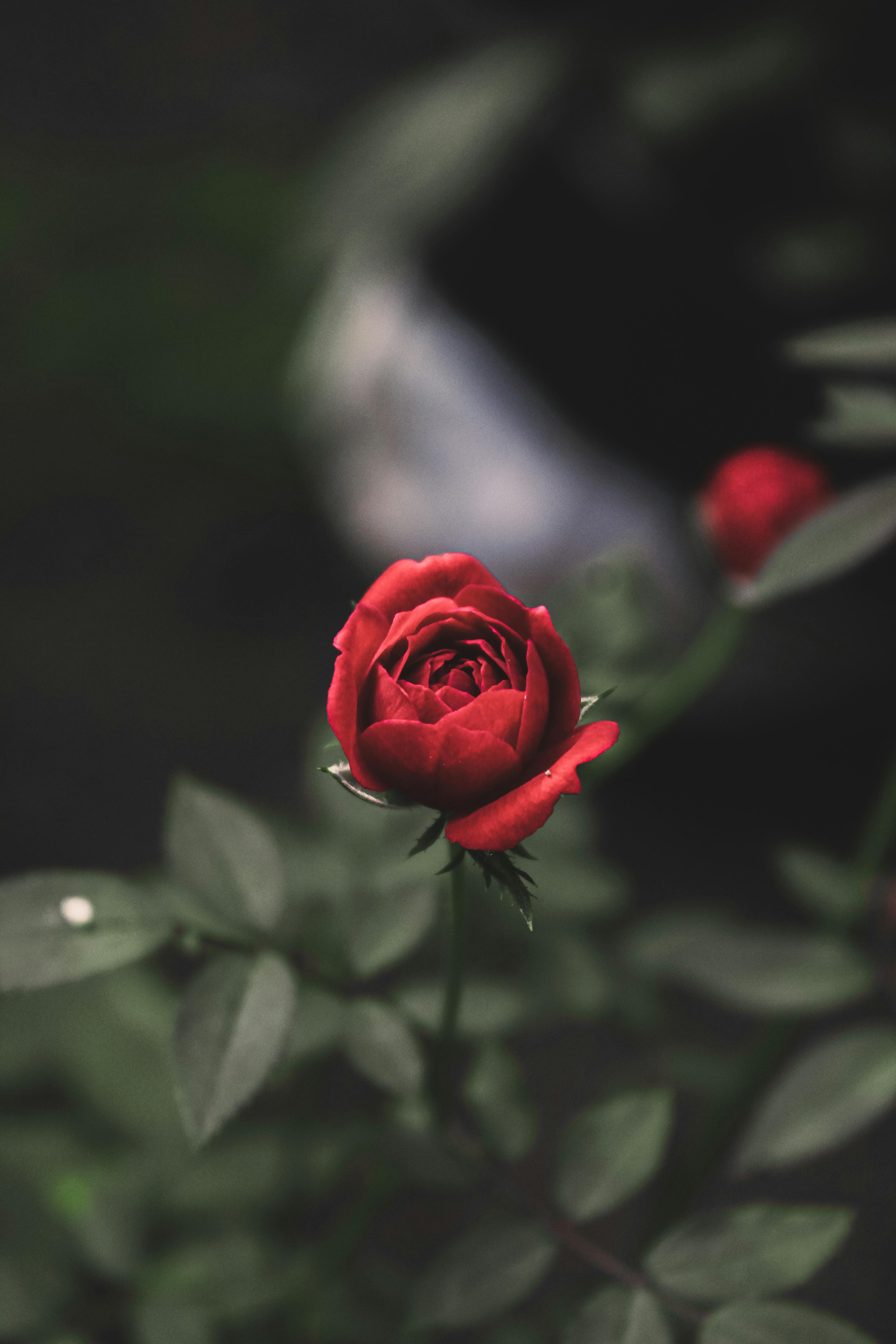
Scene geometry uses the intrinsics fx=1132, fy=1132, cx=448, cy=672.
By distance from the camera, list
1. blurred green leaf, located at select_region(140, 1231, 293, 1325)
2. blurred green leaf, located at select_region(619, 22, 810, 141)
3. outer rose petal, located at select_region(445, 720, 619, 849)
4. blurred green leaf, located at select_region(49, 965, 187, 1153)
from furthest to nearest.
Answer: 1. blurred green leaf, located at select_region(619, 22, 810, 141)
2. blurred green leaf, located at select_region(49, 965, 187, 1153)
3. blurred green leaf, located at select_region(140, 1231, 293, 1325)
4. outer rose petal, located at select_region(445, 720, 619, 849)

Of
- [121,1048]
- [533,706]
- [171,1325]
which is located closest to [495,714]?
[533,706]

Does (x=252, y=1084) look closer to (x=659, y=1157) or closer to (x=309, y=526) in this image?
(x=659, y=1157)

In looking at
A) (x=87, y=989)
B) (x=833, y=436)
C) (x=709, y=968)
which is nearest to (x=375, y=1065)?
(x=709, y=968)

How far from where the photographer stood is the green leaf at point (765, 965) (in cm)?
48

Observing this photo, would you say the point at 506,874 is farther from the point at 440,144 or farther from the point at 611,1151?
the point at 440,144

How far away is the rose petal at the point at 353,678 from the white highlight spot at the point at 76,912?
0.14 metres

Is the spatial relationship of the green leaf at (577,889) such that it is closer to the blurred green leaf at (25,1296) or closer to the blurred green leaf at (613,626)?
the blurred green leaf at (613,626)

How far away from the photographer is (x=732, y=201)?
1071 mm

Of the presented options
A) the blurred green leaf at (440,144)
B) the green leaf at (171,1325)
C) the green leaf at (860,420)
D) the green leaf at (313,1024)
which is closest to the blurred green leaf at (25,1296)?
the green leaf at (171,1325)

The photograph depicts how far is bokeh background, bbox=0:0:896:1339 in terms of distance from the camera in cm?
104

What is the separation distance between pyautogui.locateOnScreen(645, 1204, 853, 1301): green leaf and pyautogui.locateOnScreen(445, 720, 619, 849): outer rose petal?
0.20 m

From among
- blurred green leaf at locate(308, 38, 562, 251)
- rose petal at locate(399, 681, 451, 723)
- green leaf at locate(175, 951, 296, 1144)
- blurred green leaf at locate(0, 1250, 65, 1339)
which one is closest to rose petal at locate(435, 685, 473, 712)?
rose petal at locate(399, 681, 451, 723)

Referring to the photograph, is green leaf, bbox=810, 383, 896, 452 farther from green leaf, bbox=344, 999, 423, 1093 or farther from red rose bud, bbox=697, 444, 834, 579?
green leaf, bbox=344, 999, 423, 1093

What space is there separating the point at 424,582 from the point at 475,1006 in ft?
0.76
